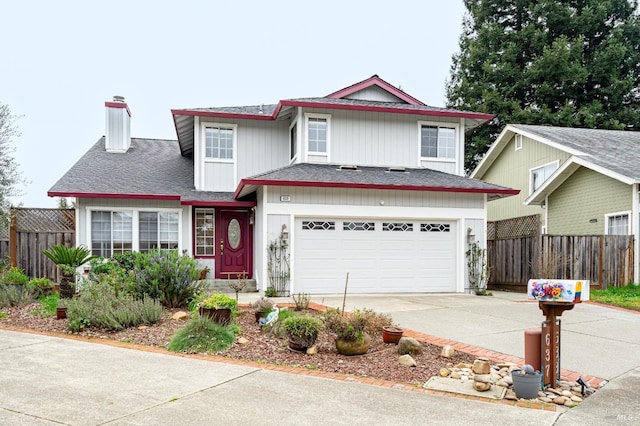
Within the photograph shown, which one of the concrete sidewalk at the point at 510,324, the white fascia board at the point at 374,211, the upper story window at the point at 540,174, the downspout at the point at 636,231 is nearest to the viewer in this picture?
the concrete sidewalk at the point at 510,324

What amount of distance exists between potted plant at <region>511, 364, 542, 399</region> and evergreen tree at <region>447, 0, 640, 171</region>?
26.4 metres

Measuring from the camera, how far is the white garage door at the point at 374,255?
12570mm

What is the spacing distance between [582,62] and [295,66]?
17.7 meters

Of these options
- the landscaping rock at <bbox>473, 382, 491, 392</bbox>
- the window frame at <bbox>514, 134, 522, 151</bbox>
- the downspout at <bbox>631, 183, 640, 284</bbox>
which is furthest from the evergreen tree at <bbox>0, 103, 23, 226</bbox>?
the downspout at <bbox>631, 183, 640, 284</bbox>

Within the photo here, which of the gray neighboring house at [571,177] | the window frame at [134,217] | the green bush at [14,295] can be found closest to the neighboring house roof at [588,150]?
the gray neighboring house at [571,177]

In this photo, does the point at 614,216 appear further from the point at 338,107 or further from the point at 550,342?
the point at 550,342

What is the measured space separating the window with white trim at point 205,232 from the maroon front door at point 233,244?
145 mm

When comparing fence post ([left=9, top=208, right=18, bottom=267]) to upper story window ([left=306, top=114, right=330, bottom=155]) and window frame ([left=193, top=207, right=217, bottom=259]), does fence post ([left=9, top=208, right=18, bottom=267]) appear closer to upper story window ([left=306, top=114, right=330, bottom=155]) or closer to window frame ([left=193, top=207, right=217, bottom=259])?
window frame ([left=193, top=207, right=217, bottom=259])

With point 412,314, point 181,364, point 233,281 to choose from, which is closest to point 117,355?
point 181,364

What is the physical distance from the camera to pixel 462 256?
43.3 feet

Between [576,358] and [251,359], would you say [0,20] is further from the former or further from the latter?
[576,358]

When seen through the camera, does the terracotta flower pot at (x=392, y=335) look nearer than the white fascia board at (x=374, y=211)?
Yes

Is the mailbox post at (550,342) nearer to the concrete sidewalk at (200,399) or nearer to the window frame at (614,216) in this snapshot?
the concrete sidewalk at (200,399)

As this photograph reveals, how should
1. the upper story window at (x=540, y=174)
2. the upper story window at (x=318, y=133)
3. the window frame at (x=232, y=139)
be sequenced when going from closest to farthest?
the upper story window at (x=318, y=133), the window frame at (x=232, y=139), the upper story window at (x=540, y=174)
